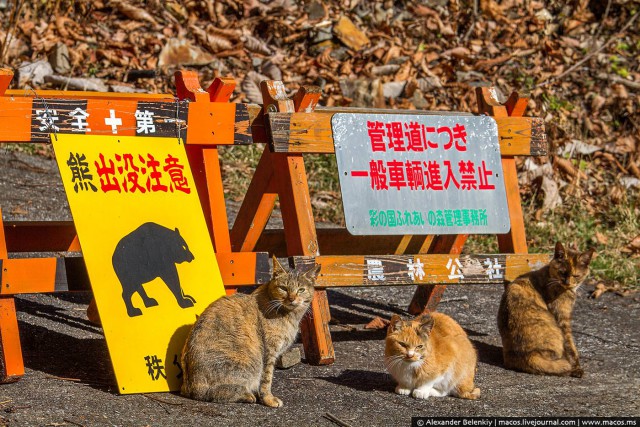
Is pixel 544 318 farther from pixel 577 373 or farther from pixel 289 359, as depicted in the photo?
pixel 289 359

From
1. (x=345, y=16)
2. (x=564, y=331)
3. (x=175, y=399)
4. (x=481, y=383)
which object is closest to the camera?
(x=175, y=399)

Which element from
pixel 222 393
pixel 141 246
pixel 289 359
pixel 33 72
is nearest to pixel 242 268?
pixel 289 359

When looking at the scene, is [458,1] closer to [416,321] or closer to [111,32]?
[111,32]

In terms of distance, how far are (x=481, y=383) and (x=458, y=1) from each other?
7704 millimetres

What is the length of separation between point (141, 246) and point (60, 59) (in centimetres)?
624

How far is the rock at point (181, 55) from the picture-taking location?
11.5 m

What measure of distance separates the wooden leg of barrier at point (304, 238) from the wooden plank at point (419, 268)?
0.13 meters

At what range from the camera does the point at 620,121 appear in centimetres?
1152

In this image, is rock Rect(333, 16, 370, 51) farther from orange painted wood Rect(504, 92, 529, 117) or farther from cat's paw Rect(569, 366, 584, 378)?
cat's paw Rect(569, 366, 584, 378)

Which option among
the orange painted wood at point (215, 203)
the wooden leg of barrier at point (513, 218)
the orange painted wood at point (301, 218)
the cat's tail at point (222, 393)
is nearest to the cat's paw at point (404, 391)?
Result: the orange painted wood at point (301, 218)

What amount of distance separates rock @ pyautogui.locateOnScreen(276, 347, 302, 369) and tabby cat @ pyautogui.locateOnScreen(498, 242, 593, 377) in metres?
1.39

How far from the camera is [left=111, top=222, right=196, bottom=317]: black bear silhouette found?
17.8 ft

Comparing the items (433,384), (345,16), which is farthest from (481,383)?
(345,16)

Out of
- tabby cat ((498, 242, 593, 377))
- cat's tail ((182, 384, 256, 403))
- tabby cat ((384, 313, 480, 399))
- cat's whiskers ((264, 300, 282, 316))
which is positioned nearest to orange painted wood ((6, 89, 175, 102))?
cat's whiskers ((264, 300, 282, 316))
